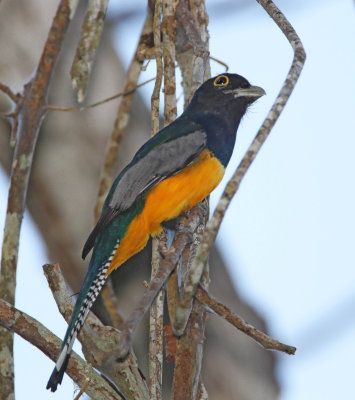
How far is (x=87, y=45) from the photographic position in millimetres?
4180

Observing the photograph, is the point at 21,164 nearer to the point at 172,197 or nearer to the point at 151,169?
the point at 151,169

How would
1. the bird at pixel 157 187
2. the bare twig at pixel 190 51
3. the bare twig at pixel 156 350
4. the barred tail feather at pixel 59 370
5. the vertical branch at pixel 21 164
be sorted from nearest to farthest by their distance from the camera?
the bare twig at pixel 156 350, the barred tail feather at pixel 59 370, the vertical branch at pixel 21 164, the bird at pixel 157 187, the bare twig at pixel 190 51

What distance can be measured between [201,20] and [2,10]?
182 cm

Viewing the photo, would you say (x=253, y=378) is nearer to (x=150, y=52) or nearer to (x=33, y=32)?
(x=150, y=52)

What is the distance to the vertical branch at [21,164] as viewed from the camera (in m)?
3.76

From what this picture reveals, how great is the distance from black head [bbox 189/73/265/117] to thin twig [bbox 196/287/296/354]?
6.97 ft

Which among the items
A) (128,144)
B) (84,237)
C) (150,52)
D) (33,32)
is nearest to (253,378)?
(84,237)

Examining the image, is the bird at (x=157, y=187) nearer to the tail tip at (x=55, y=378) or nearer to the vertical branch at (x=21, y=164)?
→ the vertical branch at (x=21, y=164)

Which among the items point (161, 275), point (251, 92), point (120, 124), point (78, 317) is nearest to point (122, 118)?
point (120, 124)

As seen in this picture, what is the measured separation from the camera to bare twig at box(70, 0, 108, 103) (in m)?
4.11

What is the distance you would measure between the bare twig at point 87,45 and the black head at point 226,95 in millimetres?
865

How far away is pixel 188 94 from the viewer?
194 inches

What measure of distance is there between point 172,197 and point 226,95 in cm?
97

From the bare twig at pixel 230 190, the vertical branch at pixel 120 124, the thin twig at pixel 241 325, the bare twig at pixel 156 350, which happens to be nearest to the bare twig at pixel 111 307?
the vertical branch at pixel 120 124
